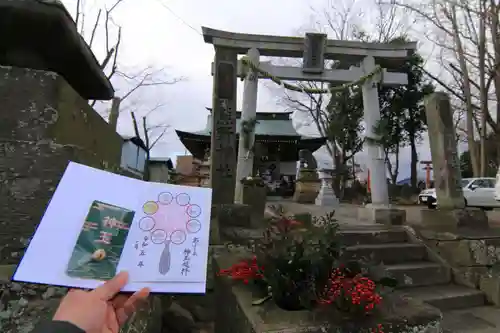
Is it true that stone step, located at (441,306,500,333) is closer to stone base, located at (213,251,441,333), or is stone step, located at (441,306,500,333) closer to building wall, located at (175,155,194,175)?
stone base, located at (213,251,441,333)

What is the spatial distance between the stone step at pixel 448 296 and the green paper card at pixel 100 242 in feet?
12.0

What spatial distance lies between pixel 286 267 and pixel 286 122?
20.4 m

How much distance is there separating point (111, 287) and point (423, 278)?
439cm

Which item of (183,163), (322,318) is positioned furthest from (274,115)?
(322,318)

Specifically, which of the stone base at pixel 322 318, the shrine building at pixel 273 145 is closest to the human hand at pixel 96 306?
the stone base at pixel 322 318

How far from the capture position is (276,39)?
8359 mm

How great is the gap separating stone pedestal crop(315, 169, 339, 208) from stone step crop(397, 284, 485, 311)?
7.33 metres

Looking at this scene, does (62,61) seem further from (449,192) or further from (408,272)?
(449,192)

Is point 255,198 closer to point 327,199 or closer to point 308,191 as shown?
point 327,199

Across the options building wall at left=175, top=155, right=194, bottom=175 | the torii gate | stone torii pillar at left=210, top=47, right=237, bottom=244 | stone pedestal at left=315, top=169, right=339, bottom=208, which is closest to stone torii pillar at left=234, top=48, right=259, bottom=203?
the torii gate

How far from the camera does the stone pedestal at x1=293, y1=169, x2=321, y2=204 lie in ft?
47.3

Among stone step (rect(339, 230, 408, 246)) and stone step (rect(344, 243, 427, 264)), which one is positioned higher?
stone step (rect(339, 230, 408, 246))

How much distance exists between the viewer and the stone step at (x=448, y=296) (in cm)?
381

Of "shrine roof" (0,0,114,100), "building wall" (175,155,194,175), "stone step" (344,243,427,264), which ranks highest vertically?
"building wall" (175,155,194,175)
